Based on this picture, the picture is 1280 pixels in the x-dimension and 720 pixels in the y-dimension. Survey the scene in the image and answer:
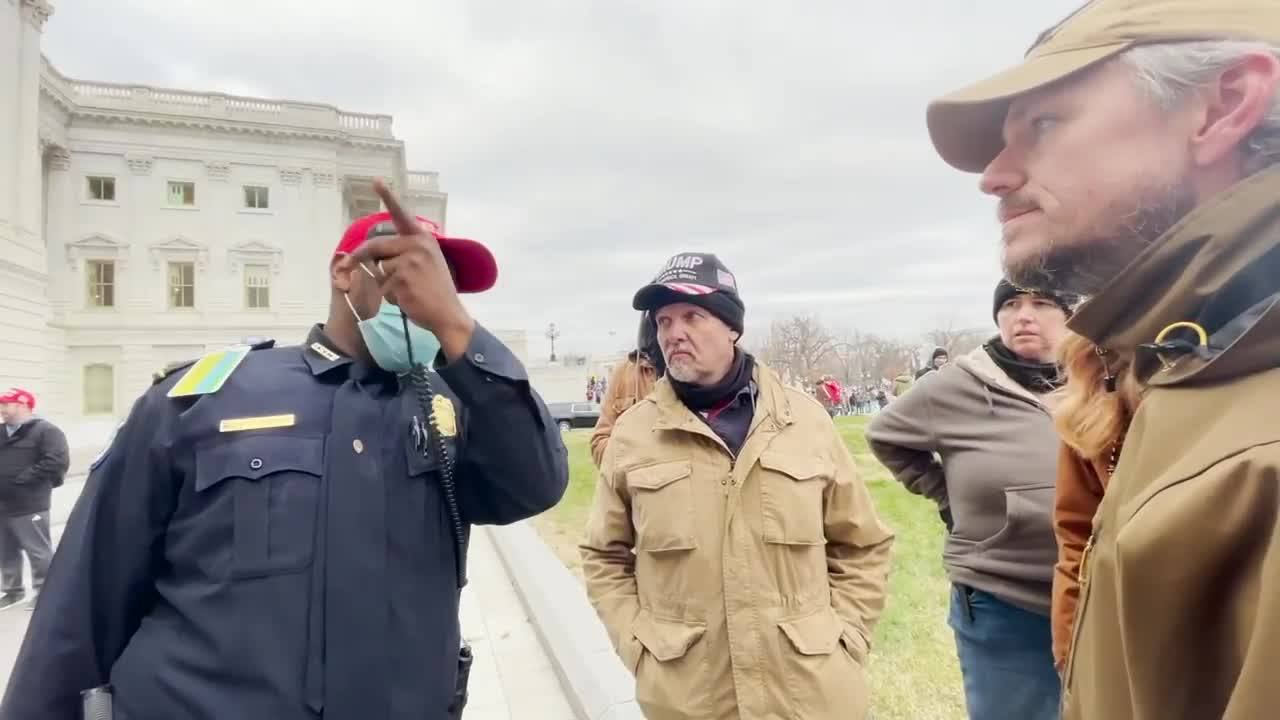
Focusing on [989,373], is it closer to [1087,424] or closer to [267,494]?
[1087,424]

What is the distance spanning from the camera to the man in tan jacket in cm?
225

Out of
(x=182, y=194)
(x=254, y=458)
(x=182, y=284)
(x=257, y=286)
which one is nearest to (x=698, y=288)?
(x=254, y=458)

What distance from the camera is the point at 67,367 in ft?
111

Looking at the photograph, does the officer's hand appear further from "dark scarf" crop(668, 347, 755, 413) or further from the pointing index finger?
"dark scarf" crop(668, 347, 755, 413)

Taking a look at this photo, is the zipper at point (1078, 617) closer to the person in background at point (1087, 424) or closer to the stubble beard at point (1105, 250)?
the person in background at point (1087, 424)

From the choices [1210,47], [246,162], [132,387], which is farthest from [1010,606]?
[246,162]

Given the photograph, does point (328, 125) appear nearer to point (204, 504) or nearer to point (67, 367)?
point (67, 367)

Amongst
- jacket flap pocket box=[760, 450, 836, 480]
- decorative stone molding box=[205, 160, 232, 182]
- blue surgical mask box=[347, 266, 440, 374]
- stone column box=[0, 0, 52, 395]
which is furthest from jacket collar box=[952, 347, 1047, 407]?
decorative stone molding box=[205, 160, 232, 182]

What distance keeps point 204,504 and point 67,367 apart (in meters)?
41.6

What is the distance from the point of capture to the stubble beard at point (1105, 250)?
96cm

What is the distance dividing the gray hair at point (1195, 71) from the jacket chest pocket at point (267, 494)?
1860 millimetres

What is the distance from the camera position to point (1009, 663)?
2465 millimetres

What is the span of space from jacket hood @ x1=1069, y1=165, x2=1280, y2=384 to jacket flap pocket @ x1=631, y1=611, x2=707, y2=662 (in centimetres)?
171

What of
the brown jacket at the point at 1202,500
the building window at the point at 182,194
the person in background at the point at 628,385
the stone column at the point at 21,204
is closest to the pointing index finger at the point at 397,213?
the brown jacket at the point at 1202,500
